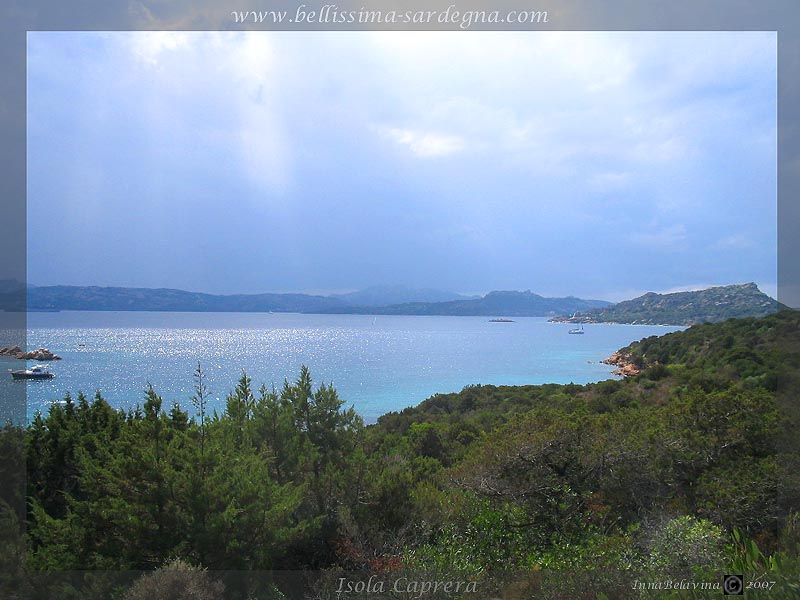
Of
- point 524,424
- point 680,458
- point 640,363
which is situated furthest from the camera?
point 640,363

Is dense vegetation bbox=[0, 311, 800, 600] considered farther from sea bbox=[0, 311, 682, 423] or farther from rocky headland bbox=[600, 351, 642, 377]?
rocky headland bbox=[600, 351, 642, 377]

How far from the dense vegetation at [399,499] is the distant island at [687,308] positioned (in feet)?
75.3

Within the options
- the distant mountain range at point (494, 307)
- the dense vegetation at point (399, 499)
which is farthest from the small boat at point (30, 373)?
the distant mountain range at point (494, 307)

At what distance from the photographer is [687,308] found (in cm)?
5012

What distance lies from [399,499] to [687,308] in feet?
178

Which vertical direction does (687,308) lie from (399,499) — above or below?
above

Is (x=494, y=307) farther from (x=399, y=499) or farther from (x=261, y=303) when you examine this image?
(x=399, y=499)

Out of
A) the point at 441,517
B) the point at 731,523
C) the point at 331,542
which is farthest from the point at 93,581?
the point at 731,523

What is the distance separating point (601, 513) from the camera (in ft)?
16.3

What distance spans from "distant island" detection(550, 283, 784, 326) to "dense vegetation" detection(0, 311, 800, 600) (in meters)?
23.0

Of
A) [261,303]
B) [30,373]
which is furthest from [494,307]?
[30,373]

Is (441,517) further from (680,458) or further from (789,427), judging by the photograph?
(789,427)

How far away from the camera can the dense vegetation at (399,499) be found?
362cm

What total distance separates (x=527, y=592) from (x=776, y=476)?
118 inches
